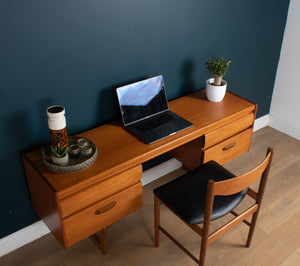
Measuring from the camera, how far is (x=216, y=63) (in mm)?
2131

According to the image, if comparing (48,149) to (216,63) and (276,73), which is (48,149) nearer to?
(216,63)

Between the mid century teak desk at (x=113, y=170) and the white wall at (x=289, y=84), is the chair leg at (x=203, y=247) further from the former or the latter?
the white wall at (x=289, y=84)

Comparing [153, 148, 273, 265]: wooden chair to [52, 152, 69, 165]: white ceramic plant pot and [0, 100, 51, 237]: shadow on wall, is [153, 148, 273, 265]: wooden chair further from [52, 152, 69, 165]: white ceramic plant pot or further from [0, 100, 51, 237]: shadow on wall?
[0, 100, 51, 237]: shadow on wall

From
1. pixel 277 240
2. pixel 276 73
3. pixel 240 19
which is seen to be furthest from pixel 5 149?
pixel 276 73

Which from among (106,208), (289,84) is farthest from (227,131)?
(289,84)

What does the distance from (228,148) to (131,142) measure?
27.1 inches

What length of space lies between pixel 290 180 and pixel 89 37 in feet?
5.73

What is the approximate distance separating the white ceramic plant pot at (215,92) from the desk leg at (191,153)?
13.4 inches

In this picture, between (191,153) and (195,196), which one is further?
(191,153)

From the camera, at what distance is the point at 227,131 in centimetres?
206

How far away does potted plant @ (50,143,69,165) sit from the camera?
1.55 m

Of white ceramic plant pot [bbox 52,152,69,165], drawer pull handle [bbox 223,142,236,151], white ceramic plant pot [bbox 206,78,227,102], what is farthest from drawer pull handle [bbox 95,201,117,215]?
white ceramic plant pot [bbox 206,78,227,102]

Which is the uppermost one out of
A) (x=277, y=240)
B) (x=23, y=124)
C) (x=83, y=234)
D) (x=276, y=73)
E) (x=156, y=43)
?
(x=156, y=43)

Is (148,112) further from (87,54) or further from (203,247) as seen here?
(203,247)
